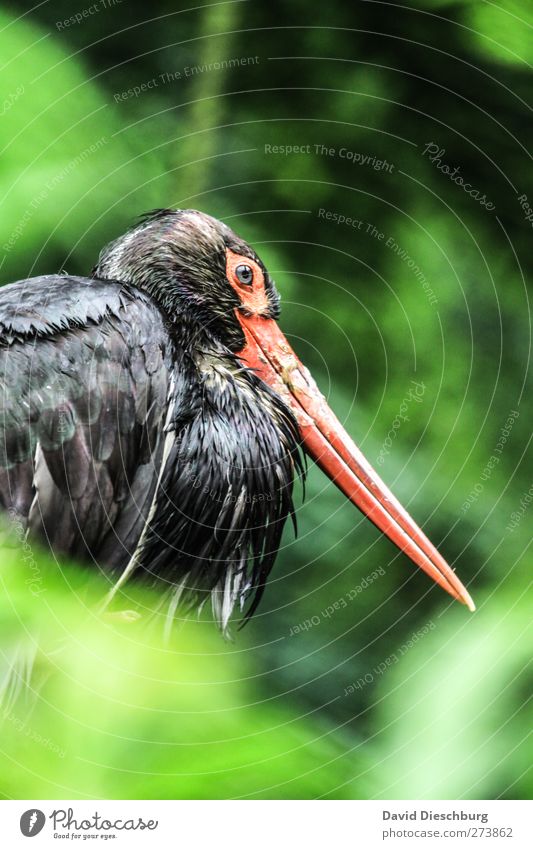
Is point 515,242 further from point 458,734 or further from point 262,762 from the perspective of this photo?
point 262,762

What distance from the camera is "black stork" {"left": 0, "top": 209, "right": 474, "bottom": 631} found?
1135mm

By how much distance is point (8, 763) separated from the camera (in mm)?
557

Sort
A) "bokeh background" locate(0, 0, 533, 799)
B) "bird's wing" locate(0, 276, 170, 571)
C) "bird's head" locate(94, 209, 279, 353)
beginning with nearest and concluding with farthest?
1. "bird's wing" locate(0, 276, 170, 571)
2. "bird's head" locate(94, 209, 279, 353)
3. "bokeh background" locate(0, 0, 533, 799)

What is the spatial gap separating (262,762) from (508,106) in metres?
1.28

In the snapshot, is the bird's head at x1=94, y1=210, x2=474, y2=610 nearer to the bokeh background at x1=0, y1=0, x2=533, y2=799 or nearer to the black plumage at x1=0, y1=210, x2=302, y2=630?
the black plumage at x1=0, y1=210, x2=302, y2=630

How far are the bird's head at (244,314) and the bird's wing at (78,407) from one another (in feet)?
0.25

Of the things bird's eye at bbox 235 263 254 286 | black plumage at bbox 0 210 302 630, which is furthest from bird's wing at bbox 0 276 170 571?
bird's eye at bbox 235 263 254 286

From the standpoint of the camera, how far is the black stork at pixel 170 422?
44.7 inches

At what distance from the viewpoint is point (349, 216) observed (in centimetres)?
155

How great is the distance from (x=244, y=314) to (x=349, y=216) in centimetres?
34

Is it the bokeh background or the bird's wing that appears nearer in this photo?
the bird's wing

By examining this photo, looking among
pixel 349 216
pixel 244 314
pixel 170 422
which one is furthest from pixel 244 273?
pixel 349 216

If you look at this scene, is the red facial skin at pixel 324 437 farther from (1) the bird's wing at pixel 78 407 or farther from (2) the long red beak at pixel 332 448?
(1) the bird's wing at pixel 78 407

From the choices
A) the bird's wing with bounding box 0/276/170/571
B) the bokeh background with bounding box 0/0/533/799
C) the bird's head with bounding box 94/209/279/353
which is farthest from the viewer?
the bokeh background with bounding box 0/0/533/799
